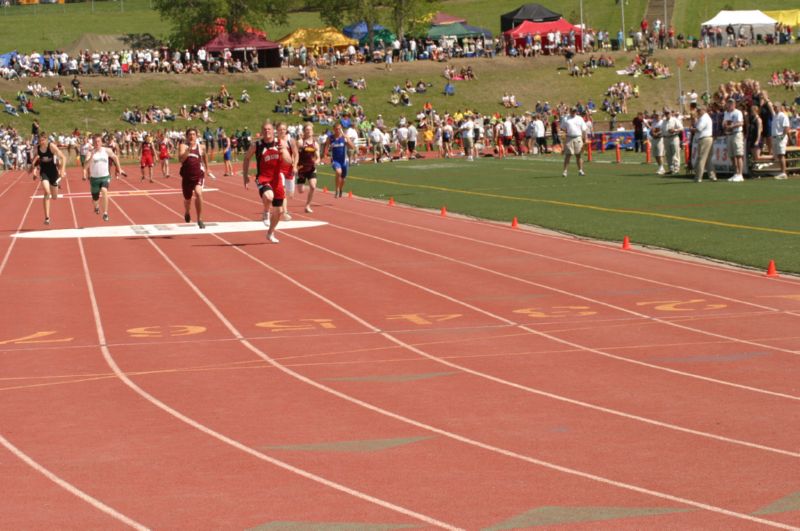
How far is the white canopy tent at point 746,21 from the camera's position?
8281 centimetres

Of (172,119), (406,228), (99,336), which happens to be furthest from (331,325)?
(172,119)

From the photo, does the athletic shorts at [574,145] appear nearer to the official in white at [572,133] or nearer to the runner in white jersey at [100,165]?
the official in white at [572,133]

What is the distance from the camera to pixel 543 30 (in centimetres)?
8888

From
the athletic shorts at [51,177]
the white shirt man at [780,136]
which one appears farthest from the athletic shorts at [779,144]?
the athletic shorts at [51,177]

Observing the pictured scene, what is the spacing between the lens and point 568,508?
7.00 meters

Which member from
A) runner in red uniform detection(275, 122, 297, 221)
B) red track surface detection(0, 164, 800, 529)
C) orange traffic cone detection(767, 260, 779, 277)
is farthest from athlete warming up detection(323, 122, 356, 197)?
orange traffic cone detection(767, 260, 779, 277)

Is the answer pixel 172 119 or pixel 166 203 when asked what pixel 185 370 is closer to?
pixel 166 203

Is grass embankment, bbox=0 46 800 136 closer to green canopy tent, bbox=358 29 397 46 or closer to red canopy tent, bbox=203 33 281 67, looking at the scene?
red canopy tent, bbox=203 33 281 67

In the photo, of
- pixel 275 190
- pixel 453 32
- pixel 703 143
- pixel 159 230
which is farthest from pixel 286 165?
pixel 453 32

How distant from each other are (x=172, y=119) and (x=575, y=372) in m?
61.8

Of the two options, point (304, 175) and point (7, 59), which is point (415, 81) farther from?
point (304, 175)

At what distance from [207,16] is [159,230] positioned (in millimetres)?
66428

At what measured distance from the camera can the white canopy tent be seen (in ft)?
272

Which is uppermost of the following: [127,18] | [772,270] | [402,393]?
[127,18]
